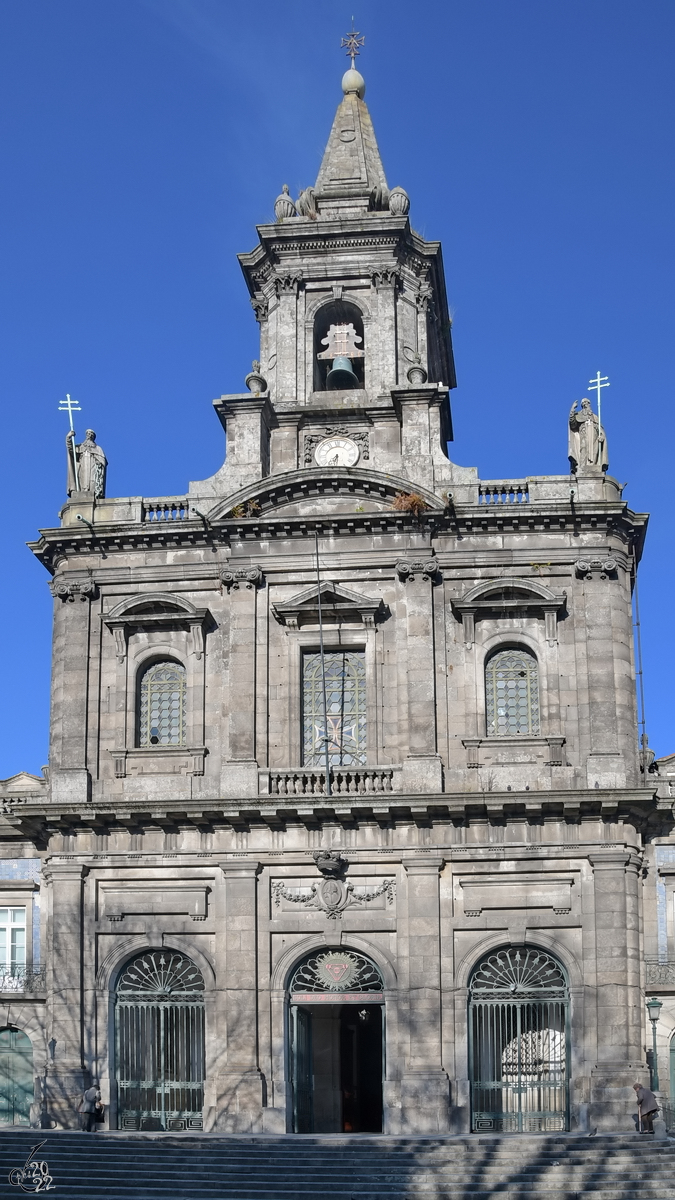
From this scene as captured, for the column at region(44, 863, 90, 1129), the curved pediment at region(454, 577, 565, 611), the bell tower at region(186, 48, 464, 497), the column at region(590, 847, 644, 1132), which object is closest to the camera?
the column at region(590, 847, 644, 1132)

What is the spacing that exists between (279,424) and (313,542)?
3188 millimetres

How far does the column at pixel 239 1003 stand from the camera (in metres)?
31.8

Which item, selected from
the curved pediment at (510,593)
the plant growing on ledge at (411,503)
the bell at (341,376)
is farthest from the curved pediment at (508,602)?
the bell at (341,376)

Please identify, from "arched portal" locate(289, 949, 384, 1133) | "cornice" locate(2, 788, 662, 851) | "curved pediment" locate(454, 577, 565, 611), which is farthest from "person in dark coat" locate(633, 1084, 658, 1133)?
"curved pediment" locate(454, 577, 565, 611)

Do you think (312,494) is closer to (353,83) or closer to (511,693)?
(511,693)

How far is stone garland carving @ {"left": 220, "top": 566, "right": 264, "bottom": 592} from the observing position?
3472 cm

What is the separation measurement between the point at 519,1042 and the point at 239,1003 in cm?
537

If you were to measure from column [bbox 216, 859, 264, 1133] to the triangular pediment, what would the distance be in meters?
5.06

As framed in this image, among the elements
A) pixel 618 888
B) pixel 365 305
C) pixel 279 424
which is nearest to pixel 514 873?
pixel 618 888

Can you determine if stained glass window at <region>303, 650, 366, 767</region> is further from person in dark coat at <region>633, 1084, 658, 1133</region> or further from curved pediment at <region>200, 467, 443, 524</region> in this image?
person in dark coat at <region>633, 1084, 658, 1133</region>

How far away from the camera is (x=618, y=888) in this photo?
3222 centimetres

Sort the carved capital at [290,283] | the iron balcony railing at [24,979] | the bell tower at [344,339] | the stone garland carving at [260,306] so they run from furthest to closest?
the stone garland carving at [260,306] < the carved capital at [290,283] < the bell tower at [344,339] < the iron balcony railing at [24,979]

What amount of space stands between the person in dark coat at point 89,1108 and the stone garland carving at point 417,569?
11.7 m

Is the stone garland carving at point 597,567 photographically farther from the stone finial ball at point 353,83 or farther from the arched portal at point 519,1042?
the stone finial ball at point 353,83
